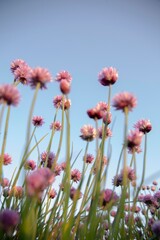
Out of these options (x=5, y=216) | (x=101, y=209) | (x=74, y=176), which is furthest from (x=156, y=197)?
(x=5, y=216)

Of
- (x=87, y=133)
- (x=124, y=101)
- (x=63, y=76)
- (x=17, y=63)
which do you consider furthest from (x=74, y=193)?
(x=17, y=63)

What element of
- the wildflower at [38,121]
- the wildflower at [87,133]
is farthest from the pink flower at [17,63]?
the wildflower at [87,133]

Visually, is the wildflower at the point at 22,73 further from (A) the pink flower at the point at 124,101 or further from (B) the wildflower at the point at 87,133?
(A) the pink flower at the point at 124,101

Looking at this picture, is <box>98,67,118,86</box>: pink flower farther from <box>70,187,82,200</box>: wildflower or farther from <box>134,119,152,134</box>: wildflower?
<box>70,187,82,200</box>: wildflower

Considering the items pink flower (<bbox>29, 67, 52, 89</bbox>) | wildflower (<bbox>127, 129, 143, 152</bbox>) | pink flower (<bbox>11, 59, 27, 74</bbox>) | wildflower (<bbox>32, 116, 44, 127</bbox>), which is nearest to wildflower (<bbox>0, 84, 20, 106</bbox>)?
pink flower (<bbox>29, 67, 52, 89</bbox>)

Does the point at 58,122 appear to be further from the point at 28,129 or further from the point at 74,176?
the point at 28,129

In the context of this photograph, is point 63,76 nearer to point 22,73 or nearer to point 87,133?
point 22,73
